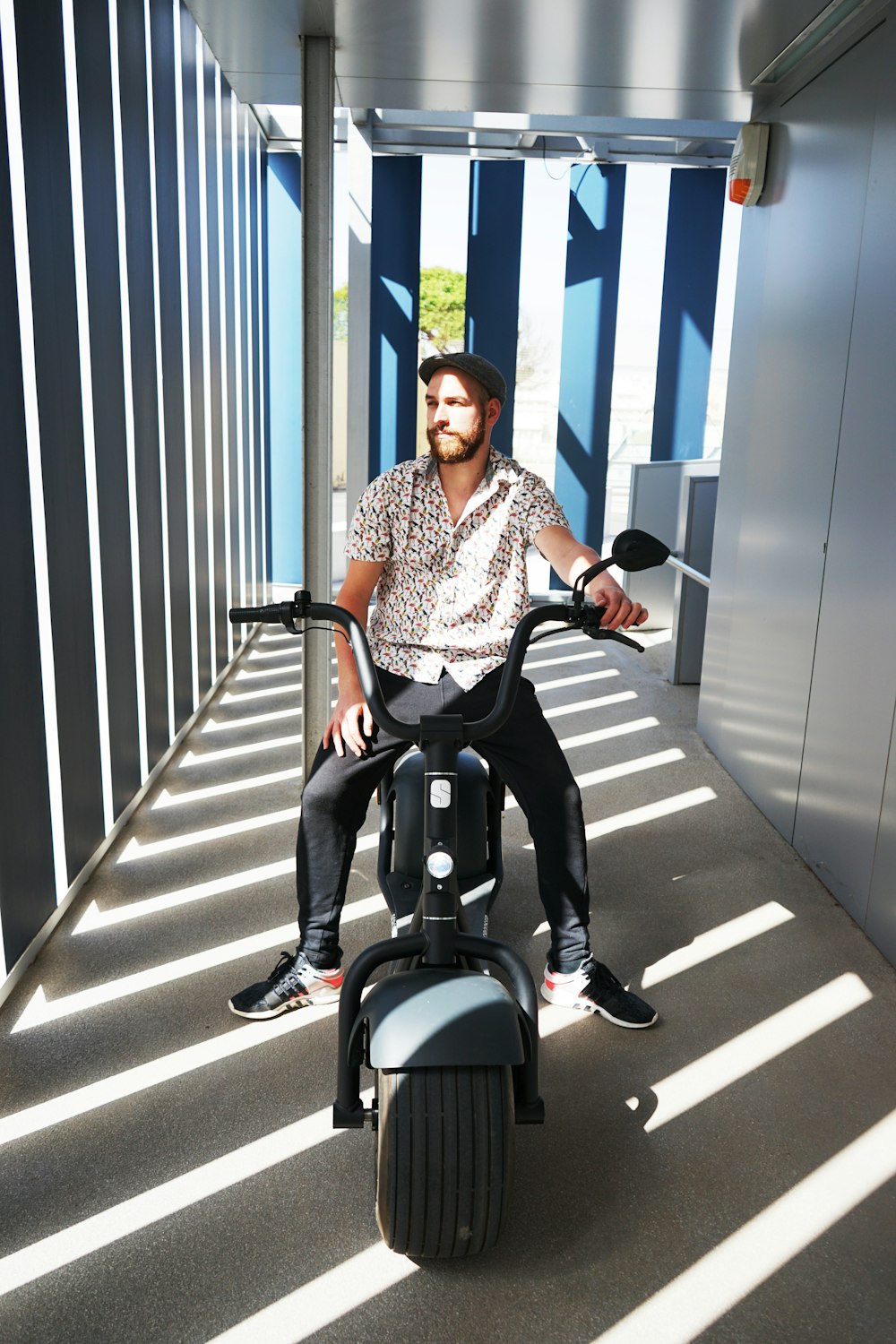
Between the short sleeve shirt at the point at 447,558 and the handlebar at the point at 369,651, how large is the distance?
0.48 meters

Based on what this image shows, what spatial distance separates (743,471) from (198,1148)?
284 cm

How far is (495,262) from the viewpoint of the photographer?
6.67 meters

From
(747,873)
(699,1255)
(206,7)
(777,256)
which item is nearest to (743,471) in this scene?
(777,256)

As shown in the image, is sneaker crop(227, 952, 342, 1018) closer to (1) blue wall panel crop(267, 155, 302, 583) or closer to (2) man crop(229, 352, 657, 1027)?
(2) man crop(229, 352, 657, 1027)

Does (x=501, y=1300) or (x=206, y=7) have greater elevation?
(x=206, y=7)

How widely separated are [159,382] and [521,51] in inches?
59.8

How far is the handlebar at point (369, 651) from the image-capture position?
162 cm

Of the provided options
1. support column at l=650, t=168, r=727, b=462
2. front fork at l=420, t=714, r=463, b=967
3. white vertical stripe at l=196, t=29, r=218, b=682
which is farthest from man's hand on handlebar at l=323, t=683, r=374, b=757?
support column at l=650, t=168, r=727, b=462

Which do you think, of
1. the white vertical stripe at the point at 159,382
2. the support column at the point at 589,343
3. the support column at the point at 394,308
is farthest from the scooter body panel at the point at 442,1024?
the support column at the point at 589,343

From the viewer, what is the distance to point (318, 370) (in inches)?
126

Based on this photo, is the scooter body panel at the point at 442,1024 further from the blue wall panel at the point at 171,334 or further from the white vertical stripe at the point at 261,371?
the white vertical stripe at the point at 261,371

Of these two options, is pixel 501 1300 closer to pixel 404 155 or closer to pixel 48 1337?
pixel 48 1337

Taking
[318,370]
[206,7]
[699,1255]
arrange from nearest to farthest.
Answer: [699,1255] < [206,7] < [318,370]

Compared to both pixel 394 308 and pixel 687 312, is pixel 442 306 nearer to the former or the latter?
pixel 394 308
